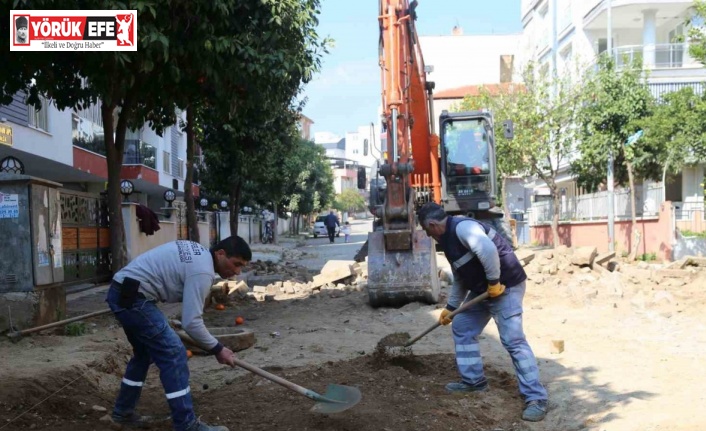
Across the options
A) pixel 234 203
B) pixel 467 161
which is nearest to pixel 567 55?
pixel 234 203

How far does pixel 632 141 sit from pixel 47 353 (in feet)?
62.0

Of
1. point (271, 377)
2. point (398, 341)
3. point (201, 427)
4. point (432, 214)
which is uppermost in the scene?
point (432, 214)

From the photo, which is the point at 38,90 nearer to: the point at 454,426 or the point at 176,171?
the point at 454,426

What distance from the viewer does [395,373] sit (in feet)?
21.3

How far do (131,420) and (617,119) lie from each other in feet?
67.8

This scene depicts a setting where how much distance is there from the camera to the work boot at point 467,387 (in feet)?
20.2

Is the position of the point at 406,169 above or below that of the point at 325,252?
above

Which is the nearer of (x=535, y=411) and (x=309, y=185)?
(x=535, y=411)

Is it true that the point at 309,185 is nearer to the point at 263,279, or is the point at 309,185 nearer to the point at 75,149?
the point at 75,149

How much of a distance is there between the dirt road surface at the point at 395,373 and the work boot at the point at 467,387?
96 millimetres

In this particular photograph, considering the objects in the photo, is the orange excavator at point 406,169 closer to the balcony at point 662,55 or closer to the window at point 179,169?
the balcony at point 662,55

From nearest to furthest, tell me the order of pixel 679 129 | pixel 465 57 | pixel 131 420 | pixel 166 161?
1. pixel 131 420
2. pixel 679 129
3. pixel 166 161
4. pixel 465 57

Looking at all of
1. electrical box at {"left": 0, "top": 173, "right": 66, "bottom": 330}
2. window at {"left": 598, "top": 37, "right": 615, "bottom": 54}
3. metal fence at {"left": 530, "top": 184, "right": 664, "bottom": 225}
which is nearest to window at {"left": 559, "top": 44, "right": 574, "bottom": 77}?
window at {"left": 598, "top": 37, "right": 615, "bottom": 54}

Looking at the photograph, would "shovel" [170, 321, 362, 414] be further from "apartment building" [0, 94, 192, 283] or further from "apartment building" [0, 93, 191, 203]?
"apartment building" [0, 93, 191, 203]
